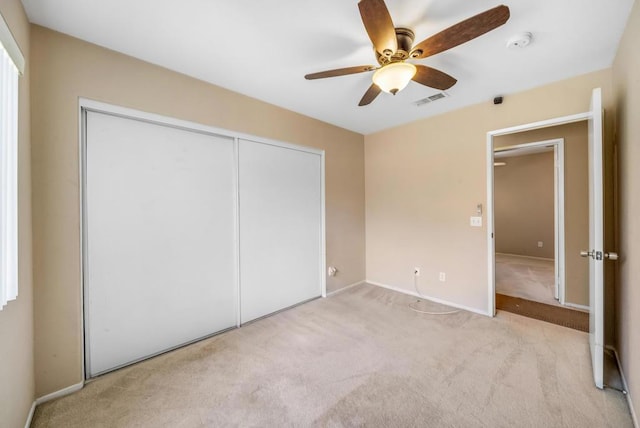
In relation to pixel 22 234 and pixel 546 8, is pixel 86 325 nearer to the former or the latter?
pixel 22 234

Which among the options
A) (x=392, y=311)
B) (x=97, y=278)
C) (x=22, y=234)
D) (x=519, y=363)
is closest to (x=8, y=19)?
(x=22, y=234)

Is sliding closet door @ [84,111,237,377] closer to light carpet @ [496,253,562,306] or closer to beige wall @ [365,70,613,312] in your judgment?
beige wall @ [365,70,613,312]

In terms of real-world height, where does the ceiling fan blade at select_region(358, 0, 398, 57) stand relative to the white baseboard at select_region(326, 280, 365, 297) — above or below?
above

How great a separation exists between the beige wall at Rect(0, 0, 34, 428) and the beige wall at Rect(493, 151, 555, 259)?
24.9 ft

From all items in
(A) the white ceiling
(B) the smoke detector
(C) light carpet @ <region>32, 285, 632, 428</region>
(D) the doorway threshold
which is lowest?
(C) light carpet @ <region>32, 285, 632, 428</region>

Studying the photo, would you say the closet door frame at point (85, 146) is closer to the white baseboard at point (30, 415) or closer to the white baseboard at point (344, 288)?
the white baseboard at point (30, 415)

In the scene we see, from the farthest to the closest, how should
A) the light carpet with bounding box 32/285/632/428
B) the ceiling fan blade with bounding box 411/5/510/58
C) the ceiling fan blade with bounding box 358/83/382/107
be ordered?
the ceiling fan blade with bounding box 358/83/382/107 → the light carpet with bounding box 32/285/632/428 → the ceiling fan blade with bounding box 411/5/510/58

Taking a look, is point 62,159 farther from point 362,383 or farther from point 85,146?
point 362,383

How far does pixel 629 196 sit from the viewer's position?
5.20 feet

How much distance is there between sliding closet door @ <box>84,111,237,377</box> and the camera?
6.15 ft

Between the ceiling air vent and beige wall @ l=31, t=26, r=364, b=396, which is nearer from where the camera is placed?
beige wall @ l=31, t=26, r=364, b=396

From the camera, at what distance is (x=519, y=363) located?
77.9 inches

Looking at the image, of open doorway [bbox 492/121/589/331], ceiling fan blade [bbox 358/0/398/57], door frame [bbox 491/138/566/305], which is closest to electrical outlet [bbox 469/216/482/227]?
open doorway [bbox 492/121/589/331]

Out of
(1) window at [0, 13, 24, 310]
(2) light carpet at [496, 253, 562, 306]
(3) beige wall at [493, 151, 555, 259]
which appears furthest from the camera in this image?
(3) beige wall at [493, 151, 555, 259]
